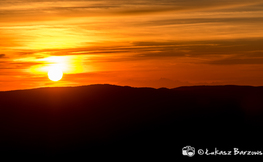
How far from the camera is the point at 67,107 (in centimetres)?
5231

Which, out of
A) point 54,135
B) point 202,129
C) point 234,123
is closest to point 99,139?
point 54,135

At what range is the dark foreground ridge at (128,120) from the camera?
41.2 meters

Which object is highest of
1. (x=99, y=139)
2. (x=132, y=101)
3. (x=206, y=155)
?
(x=132, y=101)

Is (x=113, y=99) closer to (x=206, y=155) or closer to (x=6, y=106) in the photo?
(x=6, y=106)

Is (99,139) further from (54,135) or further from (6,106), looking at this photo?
(6,106)

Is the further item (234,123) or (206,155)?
(234,123)

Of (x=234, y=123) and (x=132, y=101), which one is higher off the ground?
(x=132, y=101)

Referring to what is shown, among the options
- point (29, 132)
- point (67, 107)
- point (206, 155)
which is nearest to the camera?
point (206, 155)

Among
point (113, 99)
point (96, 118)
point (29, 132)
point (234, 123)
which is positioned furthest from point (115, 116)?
point (234, 123)

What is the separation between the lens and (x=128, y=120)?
1861 inches

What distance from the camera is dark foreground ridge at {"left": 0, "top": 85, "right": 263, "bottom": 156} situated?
41.2 metres

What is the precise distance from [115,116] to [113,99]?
514 centimetres

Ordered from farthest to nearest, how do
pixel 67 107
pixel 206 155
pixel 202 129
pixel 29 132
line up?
pixel 67 107 < pixel 29 132 < pixel 202 129 < pixel 206 155

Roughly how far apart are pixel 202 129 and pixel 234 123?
126 inches
